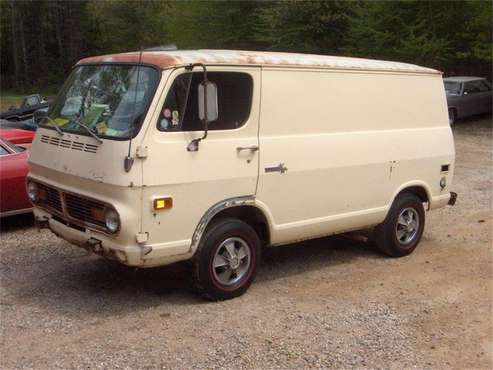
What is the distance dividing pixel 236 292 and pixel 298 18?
86.0 ft

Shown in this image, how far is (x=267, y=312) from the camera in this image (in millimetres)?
5266

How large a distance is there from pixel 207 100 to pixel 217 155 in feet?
1.61

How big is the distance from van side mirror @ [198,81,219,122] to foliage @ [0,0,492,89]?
1130 mm

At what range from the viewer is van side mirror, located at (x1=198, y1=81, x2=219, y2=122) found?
196 inches

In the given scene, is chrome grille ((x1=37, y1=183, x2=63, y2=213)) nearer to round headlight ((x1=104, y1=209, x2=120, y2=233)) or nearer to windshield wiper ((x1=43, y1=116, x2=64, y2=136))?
windshield wiper ((x1=43, y1=116, x2=64, y2=136))

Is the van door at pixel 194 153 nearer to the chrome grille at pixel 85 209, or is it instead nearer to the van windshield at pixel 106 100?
the van windshield at pixel 106 100

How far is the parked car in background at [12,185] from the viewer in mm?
7609

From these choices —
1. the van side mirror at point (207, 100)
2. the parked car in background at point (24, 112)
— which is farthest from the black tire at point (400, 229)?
the parked car in background at point (24, 112)

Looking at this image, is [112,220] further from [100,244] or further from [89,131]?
[89,131]

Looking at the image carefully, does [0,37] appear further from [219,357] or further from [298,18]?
[219,357]

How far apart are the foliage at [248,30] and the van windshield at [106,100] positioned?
0.60m

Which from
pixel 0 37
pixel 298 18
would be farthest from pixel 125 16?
pixel 298 18

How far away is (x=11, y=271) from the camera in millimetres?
6281

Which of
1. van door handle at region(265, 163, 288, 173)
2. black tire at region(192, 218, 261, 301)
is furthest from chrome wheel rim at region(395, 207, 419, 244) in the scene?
black tire at region(192, 218, 261, 301)
